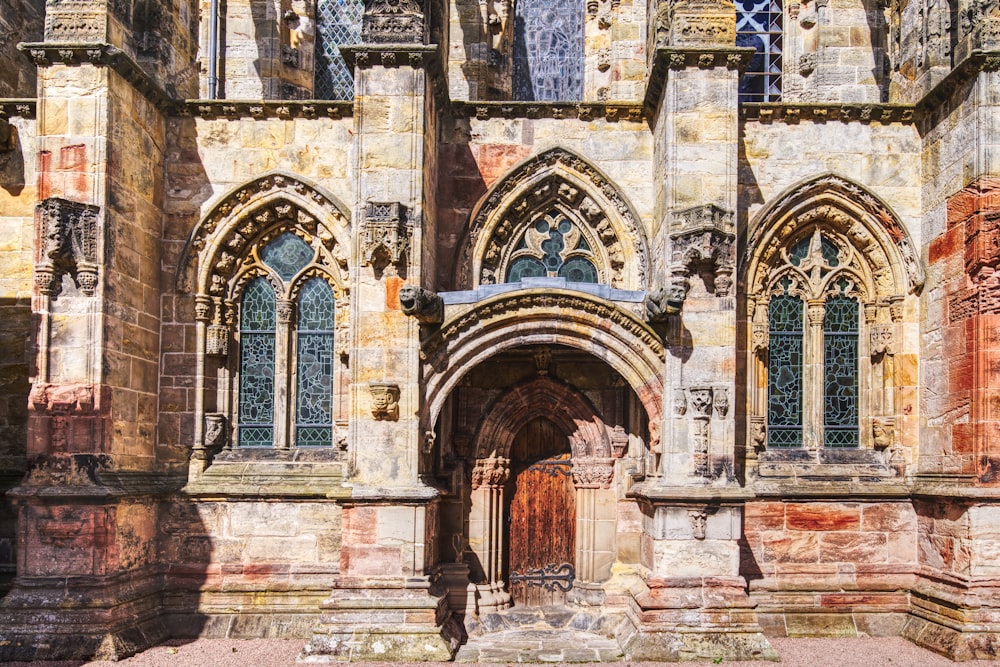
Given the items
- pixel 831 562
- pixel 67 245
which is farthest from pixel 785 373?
pixel 67 245

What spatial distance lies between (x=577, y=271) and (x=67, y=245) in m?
6.27

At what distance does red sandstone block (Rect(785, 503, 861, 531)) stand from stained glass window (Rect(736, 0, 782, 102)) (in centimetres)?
609

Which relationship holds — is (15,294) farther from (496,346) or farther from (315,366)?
(496,346)

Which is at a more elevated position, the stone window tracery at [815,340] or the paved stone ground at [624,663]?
the stone window tracery at [815,340]

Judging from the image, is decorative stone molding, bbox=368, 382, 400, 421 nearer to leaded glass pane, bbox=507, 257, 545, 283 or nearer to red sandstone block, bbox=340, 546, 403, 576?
red sandstone block, bbox=340, 546, 403, 576

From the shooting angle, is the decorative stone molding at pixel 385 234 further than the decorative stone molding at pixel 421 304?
Yes

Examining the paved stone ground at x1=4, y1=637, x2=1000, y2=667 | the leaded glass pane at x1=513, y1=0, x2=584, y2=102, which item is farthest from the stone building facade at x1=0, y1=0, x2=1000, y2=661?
the leaded glass pane at x1=513, y1=0, x2=584, y2=102

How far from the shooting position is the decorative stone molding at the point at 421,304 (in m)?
10.1

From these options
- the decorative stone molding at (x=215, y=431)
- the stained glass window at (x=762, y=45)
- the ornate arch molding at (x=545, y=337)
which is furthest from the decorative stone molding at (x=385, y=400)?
the stained glass window at (x=762, y=45)

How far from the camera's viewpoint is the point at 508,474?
1198 centimetres

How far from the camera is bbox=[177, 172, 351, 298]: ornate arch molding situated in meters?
11.8

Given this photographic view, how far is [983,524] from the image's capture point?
10273mm

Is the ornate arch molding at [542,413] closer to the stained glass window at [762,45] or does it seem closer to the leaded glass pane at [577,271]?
the leaded glass pane at [577,271]

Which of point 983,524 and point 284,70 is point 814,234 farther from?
point 284,70
